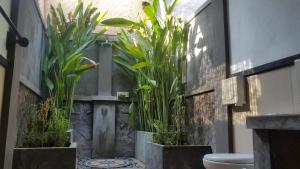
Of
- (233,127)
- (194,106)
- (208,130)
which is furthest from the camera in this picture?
(194,106)

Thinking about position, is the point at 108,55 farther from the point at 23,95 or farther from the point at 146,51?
the point at 23,95

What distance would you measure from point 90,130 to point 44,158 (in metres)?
2.24

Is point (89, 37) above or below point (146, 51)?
above

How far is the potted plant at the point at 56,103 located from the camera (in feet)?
6.89

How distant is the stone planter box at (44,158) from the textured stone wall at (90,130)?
2.15 m

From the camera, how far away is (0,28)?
177cm

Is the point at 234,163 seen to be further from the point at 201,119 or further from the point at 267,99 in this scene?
the point at 201,119

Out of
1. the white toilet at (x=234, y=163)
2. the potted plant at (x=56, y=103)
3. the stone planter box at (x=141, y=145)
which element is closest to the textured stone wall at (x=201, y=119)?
the stone planter box at (x=141, y=145)

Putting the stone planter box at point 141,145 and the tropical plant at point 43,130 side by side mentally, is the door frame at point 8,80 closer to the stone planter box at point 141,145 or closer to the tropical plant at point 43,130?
the tropical plant at point 43,130

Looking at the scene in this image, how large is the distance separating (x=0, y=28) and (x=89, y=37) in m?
1.89

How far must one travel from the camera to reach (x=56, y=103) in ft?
10.6

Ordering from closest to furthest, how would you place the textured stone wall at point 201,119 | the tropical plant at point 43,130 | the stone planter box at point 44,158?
1. the stone planter box at point 44,158
2. the tropical plant at point 43,130
3. the textured stone wall at point 201,119

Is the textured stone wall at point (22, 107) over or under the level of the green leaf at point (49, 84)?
under

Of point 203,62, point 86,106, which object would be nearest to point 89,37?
point 86,106
